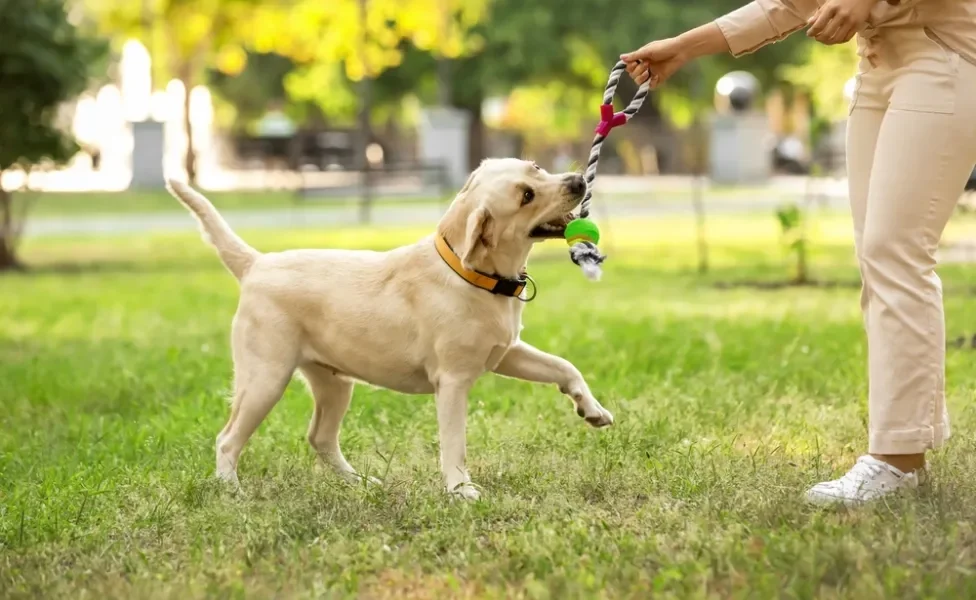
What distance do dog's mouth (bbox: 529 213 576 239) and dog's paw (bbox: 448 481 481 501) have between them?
3.03 feet

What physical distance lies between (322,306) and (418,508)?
0.97 m

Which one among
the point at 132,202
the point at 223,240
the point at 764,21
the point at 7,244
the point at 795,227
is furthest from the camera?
the point at 132,202

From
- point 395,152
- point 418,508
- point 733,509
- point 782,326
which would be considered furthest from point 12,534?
point 395,152

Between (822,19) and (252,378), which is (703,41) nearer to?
(822,19)


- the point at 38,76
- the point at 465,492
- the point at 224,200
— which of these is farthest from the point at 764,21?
the point at 224,200

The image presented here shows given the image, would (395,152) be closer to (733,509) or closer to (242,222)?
(242,222)

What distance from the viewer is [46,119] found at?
52.5ft

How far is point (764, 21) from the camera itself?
17.2 feet

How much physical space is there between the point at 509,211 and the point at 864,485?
5.00ft

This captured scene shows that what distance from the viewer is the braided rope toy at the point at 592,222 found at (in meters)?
5.00

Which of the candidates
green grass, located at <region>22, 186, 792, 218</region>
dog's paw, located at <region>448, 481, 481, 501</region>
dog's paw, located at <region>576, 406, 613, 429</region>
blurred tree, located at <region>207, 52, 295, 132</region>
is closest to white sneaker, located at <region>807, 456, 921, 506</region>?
dog's paw, located at <region>576, 406, 613, 429</region>

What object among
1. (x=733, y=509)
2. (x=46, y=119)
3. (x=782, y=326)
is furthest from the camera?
(x=46, y=119)

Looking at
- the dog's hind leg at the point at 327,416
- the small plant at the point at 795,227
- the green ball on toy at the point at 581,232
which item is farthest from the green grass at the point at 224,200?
the green ball on toy at the point at 581,232

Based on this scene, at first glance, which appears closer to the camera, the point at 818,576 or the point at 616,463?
the point at 818,576
